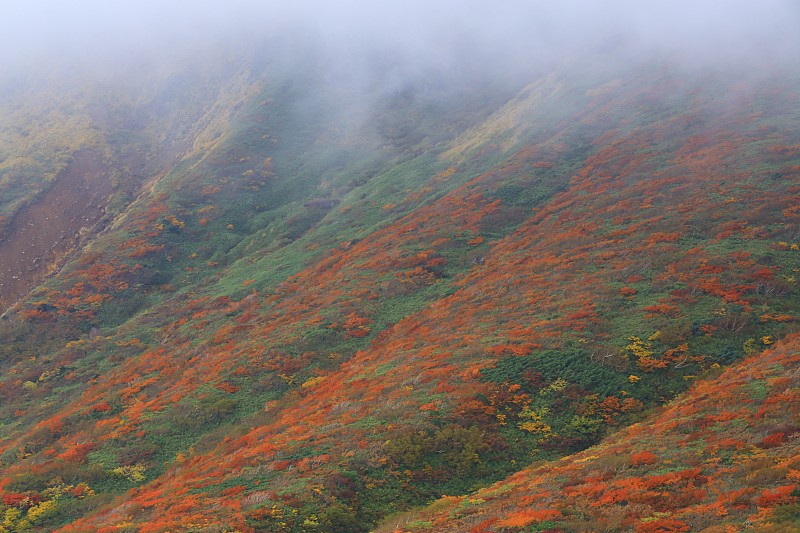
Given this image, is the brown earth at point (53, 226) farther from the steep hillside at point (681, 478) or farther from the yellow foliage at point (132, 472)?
the steep hillside at point (681, 478)

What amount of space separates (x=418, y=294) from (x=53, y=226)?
49.1 m

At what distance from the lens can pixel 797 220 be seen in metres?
33.2

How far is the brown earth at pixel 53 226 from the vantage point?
57.2 metres

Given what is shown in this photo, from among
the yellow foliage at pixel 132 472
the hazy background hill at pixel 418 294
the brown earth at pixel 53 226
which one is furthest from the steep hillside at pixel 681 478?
the brown earth at pixel 53 226

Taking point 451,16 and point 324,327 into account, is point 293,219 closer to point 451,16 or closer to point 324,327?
point 324,327

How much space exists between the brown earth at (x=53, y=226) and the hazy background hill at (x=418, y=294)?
0.45 metres

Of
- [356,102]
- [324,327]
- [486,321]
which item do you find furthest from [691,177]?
[356,102]

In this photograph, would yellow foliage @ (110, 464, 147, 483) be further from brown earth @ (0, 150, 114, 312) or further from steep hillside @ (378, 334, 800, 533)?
brown earth @ (0, 150, 114, 312)

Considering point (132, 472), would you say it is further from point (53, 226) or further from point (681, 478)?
point (53, 226)

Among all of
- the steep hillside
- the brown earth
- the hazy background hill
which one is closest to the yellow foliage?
the hazy background hill

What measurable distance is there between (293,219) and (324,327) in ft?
98.1

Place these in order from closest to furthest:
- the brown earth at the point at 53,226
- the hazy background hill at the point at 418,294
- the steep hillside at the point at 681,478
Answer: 1. the steep hillside at the point at 681,478
2. the hazy background hill at the point at 418,294
3. the brown earth at the point at 53,226

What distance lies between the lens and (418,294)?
3872 cm

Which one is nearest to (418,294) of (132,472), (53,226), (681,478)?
(132,472)
